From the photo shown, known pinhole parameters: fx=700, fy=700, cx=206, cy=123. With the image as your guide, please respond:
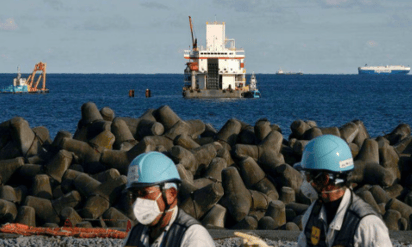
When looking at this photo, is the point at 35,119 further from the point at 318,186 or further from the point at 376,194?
the point at 318,186

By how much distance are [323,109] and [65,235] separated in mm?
65456

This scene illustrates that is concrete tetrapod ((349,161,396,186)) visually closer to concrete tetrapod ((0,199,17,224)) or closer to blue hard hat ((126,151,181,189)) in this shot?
concrete tetrapod ((0,199,17,224))

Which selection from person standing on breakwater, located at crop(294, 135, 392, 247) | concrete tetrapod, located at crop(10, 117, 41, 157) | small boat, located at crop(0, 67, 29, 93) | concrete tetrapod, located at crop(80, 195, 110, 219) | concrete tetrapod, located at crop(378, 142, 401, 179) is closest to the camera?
person standing on breakwater, located at crop(294, 135, 392, 247)

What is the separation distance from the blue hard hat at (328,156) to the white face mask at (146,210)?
1.09 metres

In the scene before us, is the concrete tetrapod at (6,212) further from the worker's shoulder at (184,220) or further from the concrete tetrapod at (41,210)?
the worker's shoulder at (184,220)

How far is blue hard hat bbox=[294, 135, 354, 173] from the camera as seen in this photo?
4.34 m

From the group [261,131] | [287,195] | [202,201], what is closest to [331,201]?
[202,201]

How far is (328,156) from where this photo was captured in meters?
4.36

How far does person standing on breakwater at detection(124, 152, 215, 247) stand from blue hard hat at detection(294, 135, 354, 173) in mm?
905

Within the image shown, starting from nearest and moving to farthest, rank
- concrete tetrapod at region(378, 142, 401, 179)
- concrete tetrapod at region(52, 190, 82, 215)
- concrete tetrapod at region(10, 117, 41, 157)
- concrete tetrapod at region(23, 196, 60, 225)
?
concrete tetrapod at region(23, 196, 60, 225) → concrete tetrapod at region(52, 190, 82, 215) → concrete tetrapod at region(378, 142, 401, 179) → concrete tetrapod at region(10, 117, 41, 157)

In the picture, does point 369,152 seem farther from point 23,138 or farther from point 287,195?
point 23,138

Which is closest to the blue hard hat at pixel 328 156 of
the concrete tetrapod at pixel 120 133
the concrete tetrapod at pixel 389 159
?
the concrete tetrapod at pixel 120 133

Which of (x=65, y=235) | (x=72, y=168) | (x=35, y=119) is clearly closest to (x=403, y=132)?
(x=72, y=168)

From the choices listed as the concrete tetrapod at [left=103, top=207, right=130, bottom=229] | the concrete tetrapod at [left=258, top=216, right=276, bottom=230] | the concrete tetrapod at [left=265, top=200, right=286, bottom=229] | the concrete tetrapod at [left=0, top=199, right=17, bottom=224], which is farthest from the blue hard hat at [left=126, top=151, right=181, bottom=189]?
the concrete tetrapod at [left=0, top=199, right=17, bottom=224]
